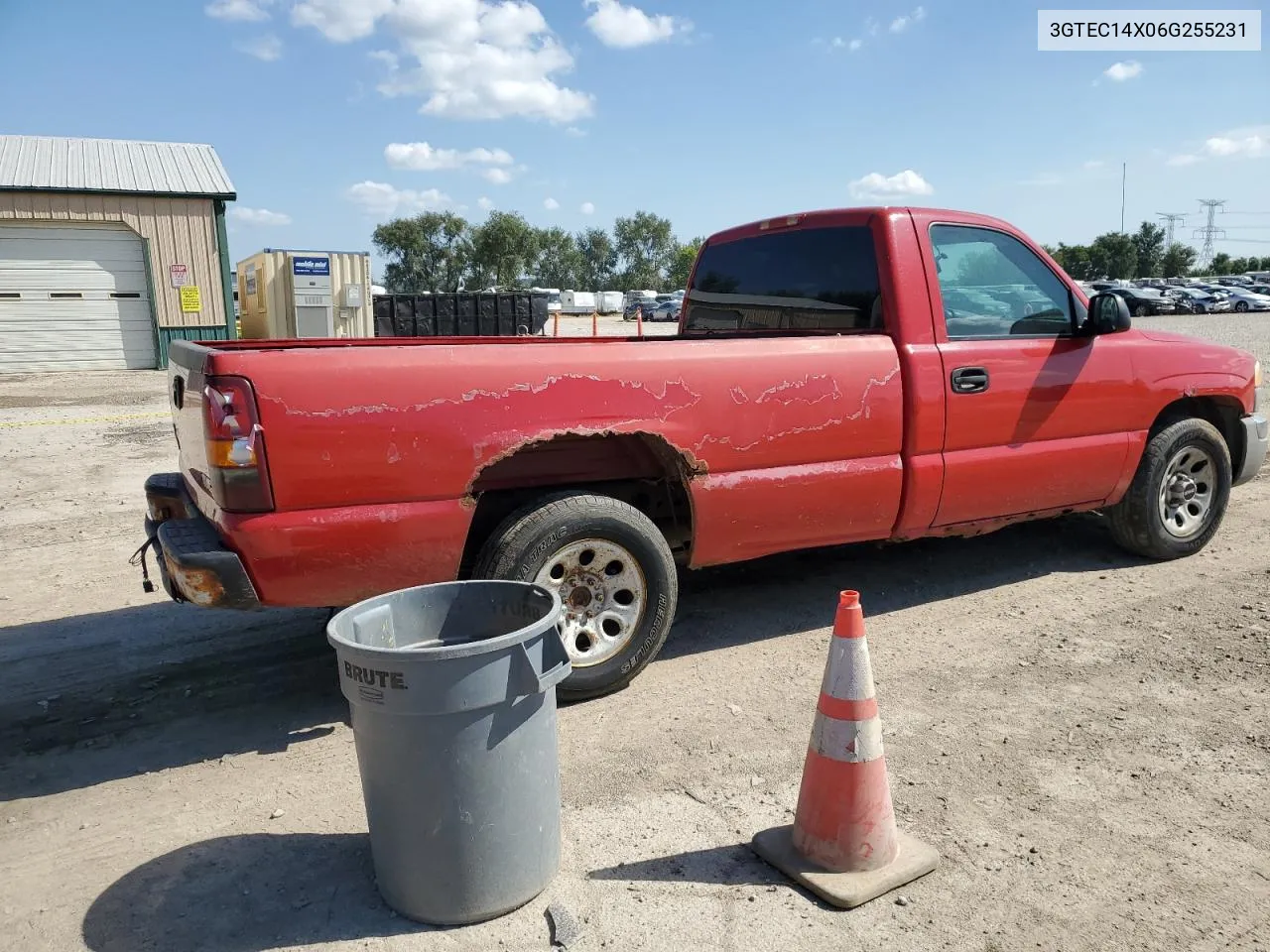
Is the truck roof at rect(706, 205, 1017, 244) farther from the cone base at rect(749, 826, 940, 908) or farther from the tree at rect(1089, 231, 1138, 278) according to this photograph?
the tree at rect(1089, 231, 1138, 278)

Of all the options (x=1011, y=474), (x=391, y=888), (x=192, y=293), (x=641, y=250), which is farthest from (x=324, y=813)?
(x=641, y=250)

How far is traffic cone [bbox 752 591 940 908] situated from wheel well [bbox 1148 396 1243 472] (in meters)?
4.06

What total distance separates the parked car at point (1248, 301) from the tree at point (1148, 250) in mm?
57936

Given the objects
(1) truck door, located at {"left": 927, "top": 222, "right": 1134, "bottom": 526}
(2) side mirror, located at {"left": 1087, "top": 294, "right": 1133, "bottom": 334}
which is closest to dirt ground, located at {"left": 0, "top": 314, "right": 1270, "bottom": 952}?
(1) truck door, located at {"left": 927, "top": 222, "right": 1134, "bottom": 526}

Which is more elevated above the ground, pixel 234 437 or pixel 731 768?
pixel 234 437

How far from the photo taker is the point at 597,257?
11719 cm

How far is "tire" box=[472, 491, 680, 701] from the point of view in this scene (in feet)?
12.0

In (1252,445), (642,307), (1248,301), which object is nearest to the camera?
(1252,445)

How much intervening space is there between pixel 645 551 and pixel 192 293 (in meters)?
19.7

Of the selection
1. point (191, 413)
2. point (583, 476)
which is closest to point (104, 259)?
point (191, 413)

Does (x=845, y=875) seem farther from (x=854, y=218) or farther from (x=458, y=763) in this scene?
(x=854, y=218)

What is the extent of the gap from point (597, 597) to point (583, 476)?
0.55 metres

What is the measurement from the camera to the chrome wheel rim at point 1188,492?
18.5 feet

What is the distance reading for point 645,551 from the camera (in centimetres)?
388
